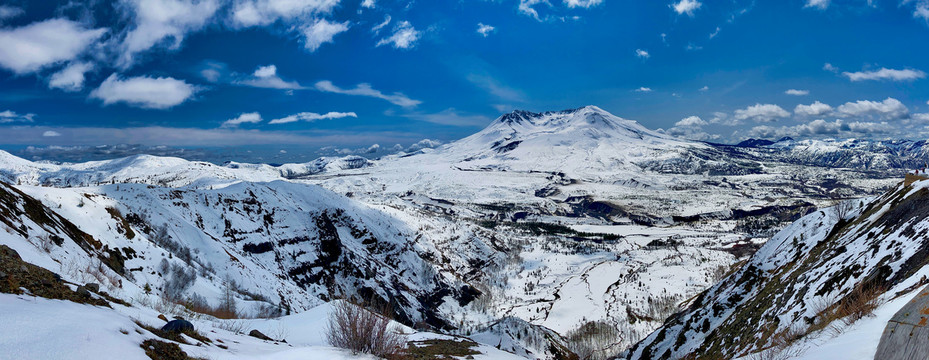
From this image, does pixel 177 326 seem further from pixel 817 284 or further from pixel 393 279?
Result: pixel 393 279

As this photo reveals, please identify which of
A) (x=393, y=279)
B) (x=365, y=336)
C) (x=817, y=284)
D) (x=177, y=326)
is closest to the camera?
(x=177, y=326)

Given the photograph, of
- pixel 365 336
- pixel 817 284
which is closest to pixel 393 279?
pixel 365 336

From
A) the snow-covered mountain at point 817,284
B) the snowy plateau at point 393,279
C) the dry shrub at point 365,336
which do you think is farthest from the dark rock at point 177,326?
the snow-covered mountain at point 817,284

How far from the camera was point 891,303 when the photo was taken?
26.4 ft

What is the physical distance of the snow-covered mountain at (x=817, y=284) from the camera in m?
9.25

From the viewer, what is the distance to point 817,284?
15.7 metres

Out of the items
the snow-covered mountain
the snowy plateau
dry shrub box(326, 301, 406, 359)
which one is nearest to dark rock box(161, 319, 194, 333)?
the snowy plateau

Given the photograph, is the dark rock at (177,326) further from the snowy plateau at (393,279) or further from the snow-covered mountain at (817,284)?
the snow-covered mountain at (817,284)

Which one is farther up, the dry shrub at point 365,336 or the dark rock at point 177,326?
the dark rock at point 177,326

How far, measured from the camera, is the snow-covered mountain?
9.25m

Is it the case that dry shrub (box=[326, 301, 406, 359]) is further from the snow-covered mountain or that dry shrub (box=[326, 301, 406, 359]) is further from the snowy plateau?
the snow-covered mountain

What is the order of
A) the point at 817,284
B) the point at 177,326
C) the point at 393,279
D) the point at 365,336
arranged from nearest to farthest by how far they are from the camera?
1. the point at 177,326
2. the point at 365,336
3. the point at 817,284
4. the point at 393,279

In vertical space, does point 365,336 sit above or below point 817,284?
below

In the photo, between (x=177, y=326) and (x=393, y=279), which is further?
(x=393, y=279)
